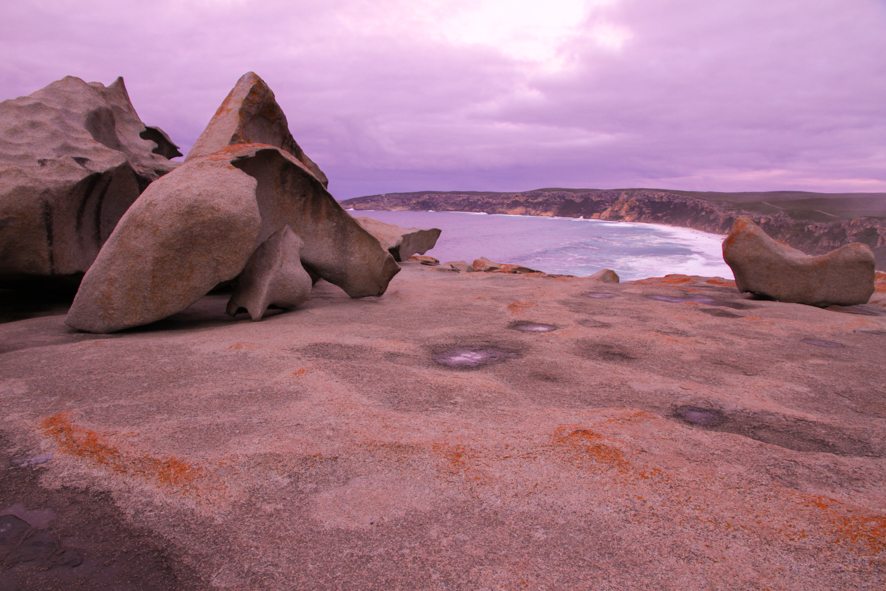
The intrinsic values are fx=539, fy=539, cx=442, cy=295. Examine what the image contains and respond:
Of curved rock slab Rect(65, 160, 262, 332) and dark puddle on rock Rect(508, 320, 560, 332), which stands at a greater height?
curved rock slab Rect(65, 160, 262, 332)

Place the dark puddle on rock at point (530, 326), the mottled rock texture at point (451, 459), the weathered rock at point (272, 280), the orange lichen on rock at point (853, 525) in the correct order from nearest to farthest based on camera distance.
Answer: the mottled rock texture at point (451, 459)
the orange lichen on rock at point (853, 525)
the dark puddle on rock at point (530, 326)
the weathered rock at point (272, 280)

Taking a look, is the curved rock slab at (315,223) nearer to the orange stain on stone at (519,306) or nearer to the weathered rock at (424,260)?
the orange stain on stone at (519,306)

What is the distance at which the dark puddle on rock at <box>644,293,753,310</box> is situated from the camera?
→ 21.8 feet

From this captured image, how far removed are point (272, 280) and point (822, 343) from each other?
16.3ft

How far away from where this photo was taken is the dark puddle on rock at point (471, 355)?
3689 mm

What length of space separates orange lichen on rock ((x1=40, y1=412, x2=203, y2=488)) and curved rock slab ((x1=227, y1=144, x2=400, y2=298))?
3.32 m

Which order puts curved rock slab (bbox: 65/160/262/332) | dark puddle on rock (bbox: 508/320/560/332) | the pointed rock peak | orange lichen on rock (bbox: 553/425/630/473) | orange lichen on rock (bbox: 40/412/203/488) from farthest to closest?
1. the pointed rock peak
2. dark puddle on rock (bbox: 508/320/560/332)
3. curved rock slab (bbox: 65/160/262/332)
4. orange lichen on rock (bbox: 553/425/630/473)
5. orange lichen on rock (bbox: 40/412/203/488)

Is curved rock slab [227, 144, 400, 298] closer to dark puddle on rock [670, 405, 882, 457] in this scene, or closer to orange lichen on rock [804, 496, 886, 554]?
dark puddle on rock [670, 405, 882, 457]

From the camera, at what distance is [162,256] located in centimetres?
419

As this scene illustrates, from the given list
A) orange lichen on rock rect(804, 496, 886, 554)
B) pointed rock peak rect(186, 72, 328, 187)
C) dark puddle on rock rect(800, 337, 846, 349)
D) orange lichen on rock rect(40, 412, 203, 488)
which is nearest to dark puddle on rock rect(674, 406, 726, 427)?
orange lichen on rock rect(804, 496, 886, 554)

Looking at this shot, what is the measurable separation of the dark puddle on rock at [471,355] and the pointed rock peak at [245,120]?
134 inches

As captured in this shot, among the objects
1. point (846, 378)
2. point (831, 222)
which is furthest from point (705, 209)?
point (846, 378)

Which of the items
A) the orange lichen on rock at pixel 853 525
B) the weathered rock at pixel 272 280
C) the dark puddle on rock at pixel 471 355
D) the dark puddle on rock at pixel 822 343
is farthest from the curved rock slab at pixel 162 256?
the dark puddle on rock at pixel 822 343

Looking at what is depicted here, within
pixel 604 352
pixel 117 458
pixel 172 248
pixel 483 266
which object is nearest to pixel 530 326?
pixel 604 352
